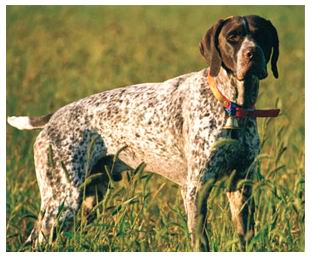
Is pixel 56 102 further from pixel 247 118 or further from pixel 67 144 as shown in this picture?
pixel 247 118

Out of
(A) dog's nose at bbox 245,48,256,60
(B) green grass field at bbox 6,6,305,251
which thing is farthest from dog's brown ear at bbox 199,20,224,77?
(B) green grass field at bbox 6,6,305,251

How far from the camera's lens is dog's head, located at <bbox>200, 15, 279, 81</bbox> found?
5.84 metres

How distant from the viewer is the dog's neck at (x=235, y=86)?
604 cm

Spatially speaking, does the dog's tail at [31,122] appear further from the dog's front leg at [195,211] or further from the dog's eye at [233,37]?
the dog's eye at [233,37]

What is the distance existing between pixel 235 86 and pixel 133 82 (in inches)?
197

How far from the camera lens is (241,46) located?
589 cm

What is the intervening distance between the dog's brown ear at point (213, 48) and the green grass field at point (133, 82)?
0.54 meters

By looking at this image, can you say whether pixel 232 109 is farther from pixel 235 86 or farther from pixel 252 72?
pixel 252 72

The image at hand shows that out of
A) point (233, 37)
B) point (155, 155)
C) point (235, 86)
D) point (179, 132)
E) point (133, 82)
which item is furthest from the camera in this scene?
point (133, 82)

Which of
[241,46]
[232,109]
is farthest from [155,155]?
[241,46]

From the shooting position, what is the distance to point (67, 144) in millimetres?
6543

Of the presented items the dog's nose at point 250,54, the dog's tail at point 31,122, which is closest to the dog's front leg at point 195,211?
the dog's nose at point 250,54
